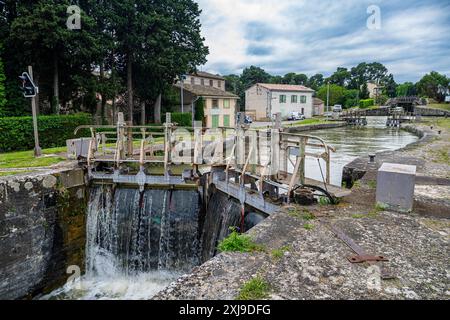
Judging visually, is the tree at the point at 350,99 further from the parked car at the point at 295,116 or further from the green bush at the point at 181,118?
the green bush at the point at 181,118

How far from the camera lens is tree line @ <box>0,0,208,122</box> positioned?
53.2ft

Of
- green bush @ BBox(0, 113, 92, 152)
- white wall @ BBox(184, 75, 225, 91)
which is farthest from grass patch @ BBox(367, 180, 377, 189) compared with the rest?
white wall @ BBox(184, 75, 225, 91)

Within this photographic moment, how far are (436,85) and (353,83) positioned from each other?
81.9 feet

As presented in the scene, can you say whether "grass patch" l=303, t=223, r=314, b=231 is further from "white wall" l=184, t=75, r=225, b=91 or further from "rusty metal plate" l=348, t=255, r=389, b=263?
"white wall" l=184, t=75, r=225, b=91

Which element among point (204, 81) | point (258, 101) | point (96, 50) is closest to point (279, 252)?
point (96, 50)

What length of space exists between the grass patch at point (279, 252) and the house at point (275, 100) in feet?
142

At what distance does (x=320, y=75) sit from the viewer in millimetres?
109438

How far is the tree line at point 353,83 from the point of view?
63094 millimetres

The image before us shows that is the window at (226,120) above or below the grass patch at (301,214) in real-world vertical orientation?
above

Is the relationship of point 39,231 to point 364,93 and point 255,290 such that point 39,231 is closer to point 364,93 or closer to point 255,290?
point 255,290

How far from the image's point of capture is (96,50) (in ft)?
58.4

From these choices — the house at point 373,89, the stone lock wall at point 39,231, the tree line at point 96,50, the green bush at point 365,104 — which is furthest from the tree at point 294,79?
the stone lock wall at point 39,231

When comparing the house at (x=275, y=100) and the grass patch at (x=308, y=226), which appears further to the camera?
the house at (x=275, y=100)

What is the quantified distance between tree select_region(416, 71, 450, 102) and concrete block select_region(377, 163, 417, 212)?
227ft
